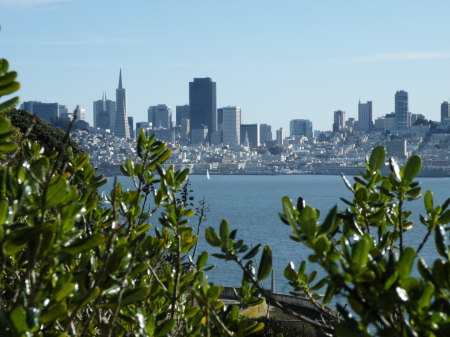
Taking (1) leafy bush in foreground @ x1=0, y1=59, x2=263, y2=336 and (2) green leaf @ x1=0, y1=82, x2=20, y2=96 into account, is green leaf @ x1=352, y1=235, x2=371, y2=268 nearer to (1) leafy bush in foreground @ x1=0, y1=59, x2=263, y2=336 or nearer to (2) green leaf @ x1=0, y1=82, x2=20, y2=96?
(1) leafy bush in foreground @ x1=0, y1=59, x2=263, y2=336

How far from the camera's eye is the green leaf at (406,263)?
1.47 meters

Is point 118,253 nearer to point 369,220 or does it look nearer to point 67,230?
point 67,230

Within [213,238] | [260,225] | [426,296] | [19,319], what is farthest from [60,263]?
[260,225]

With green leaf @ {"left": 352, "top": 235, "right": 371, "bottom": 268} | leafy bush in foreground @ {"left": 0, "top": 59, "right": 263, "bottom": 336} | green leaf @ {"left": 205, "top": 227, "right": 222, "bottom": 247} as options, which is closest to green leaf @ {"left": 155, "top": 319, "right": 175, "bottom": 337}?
leafy bush in foreground @ {"left": 0, "top": 59, "right": 263, "bottom": 336}

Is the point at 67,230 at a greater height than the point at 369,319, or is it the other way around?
the point at 67,230

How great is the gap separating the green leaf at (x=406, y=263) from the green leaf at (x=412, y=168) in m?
0.76

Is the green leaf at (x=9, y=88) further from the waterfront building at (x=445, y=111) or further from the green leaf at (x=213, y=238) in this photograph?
the waterfront building at (x=445, y=111)

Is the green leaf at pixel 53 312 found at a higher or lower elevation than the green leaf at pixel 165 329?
higher

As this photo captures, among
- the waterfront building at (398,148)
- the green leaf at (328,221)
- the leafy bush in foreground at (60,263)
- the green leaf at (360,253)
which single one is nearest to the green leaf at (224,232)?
the leafy bush in foreground at (60,263)

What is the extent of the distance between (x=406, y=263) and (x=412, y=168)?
32.4 inches

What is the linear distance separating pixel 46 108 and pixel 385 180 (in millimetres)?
196155

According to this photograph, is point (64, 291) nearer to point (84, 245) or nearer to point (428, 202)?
point (84, 245)

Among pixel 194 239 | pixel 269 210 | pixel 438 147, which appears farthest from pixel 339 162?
pixel 194 239

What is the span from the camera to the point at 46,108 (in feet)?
635
